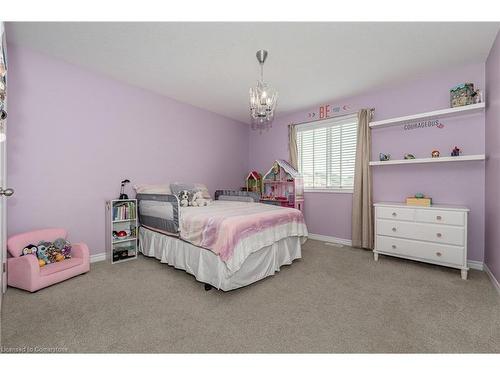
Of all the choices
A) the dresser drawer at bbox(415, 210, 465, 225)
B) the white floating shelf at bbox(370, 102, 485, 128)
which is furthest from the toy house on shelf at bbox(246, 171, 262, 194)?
the dresser drawer at bbox(415, 210, 465, 225)

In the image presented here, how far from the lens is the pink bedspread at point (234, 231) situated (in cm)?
212

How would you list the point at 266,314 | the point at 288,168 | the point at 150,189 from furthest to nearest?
the point at 288,168 < the point at 150,189 < the point at 266,314

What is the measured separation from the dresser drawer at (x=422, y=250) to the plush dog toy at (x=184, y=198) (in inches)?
105

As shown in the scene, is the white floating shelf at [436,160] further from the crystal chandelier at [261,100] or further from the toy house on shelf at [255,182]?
the toy house on shelf at [255,182]

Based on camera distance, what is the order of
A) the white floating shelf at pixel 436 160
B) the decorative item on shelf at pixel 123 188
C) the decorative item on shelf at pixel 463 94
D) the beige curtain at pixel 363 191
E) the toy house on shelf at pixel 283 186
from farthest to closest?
the toy house on shelf at pixel 283 186
the beige curtain at pixel 363 191
the decorative item on shelf at pixel 123 188
the decorative item on shelf at pixel 463 94
the white floating shelf at pixel 436 160

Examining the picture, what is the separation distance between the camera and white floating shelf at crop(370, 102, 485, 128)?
262cm

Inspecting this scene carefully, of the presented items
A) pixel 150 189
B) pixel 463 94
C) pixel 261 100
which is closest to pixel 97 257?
pixel 150 189

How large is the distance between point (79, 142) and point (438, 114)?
4.41m

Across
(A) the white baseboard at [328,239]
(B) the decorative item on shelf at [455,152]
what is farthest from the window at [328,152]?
(B) the decorative item on shelf at [455,152]

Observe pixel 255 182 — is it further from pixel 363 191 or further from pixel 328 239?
pixel 363 191

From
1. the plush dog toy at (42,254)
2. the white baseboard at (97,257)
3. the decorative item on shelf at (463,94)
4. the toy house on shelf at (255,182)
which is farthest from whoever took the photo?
the toy house on shelf at (255,182)

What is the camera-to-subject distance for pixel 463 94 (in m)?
2.70

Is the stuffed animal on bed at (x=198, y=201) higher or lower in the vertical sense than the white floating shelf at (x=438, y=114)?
lower
